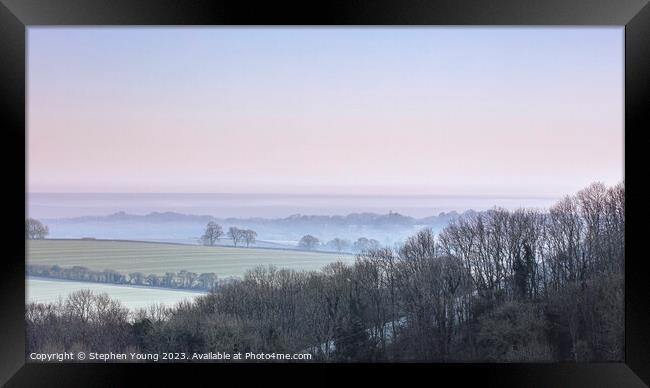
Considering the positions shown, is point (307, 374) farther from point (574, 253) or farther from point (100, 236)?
point (574, 253)

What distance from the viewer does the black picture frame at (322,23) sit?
2697mm

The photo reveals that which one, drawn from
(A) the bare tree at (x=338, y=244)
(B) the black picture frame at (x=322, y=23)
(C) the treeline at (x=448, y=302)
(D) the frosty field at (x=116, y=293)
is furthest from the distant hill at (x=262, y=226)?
(B) the black picture frame at (x=322, y=23)

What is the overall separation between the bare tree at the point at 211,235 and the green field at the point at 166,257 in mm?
85

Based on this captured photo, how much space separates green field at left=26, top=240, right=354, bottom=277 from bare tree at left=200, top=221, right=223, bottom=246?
0.09 meters

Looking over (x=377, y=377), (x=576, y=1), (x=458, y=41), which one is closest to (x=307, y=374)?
(x=377, y=377)

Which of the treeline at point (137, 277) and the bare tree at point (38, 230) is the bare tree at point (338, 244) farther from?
the bare tree at point (38, 230)

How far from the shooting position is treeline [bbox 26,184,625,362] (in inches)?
311

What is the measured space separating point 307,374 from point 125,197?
5.30 metres

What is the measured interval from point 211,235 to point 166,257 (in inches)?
24.0

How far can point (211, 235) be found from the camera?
25.0 feet

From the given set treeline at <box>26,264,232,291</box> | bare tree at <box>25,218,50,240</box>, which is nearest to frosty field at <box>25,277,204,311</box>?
treeline at <box>26,264,232,291</box>

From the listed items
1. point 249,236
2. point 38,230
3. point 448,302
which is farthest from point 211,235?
point 448,302

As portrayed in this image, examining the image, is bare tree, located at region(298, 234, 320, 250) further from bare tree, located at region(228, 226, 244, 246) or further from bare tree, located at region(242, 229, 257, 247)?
bare tree, located at region(228, 226, 244, 246)

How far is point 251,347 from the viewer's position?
810cm
